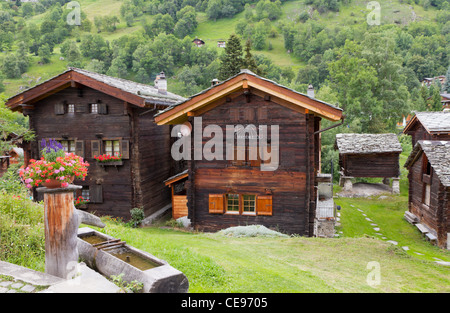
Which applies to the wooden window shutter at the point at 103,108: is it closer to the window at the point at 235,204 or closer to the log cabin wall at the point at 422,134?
the window at the point at 235,204

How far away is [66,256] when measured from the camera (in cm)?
605

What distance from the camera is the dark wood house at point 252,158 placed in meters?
14.8

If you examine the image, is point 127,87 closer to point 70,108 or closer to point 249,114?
point 70,108

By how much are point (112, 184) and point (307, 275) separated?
41.6 ft

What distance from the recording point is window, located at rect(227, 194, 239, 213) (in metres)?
16.0

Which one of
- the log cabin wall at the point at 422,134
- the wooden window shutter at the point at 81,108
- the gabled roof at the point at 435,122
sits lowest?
the log cabin wall at the point at 422,134

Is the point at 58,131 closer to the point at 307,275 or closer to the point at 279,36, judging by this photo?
the point at 307,275

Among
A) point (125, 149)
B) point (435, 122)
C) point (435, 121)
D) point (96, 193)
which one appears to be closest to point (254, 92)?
point (125, 149)

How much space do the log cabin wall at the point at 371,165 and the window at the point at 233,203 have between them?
15.9 m

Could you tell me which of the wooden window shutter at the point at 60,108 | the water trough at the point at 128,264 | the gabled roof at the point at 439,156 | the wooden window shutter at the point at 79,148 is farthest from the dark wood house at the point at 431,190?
the wooden window shutter at the point at 60,108

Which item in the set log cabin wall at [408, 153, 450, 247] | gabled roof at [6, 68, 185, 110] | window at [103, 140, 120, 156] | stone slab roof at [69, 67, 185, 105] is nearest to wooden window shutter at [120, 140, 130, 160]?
window at [103, 140, 120, 156]

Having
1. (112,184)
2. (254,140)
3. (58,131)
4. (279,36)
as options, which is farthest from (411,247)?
(279,36)

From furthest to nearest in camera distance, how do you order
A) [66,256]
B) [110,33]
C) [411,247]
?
[110,33]
[411,247]
[66,256]
